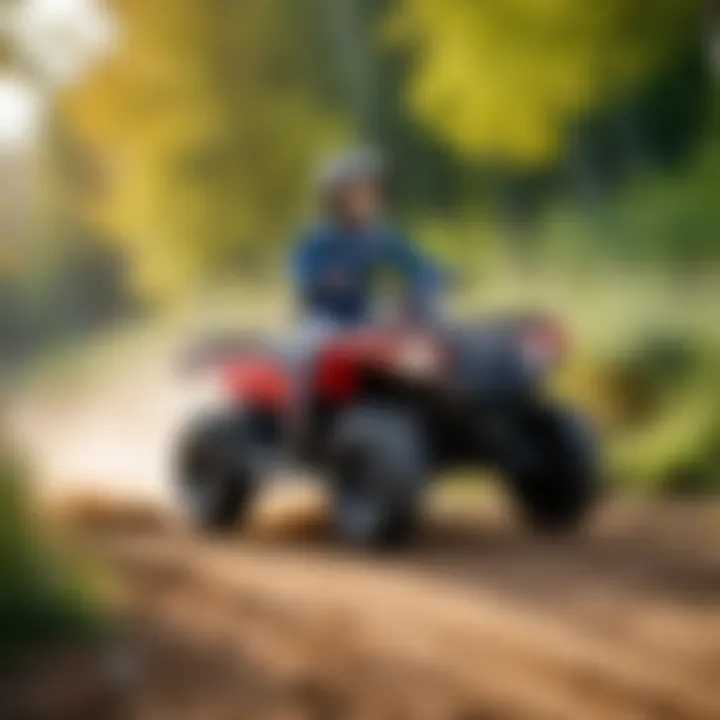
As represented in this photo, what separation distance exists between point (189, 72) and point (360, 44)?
0.13 m

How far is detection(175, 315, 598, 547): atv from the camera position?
111 centimetres

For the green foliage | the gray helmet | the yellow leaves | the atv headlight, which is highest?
the yellow leaves

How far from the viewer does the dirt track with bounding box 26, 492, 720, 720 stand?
1066mm

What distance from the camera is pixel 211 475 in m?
1.10

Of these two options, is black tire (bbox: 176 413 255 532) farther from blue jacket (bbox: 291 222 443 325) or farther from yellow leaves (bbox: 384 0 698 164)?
yellow leaves (bbox: 384 0 698 164)

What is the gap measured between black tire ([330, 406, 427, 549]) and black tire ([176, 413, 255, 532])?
7 cm

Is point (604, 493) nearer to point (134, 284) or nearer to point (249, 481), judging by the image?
point (249, 481)

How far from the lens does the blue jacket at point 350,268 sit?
1114 millimetres

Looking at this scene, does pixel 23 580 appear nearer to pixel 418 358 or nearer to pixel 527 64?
pixel 418 358

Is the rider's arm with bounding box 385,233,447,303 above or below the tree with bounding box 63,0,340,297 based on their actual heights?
below

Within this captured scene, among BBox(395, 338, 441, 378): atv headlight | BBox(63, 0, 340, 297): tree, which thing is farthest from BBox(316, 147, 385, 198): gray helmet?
BBox(395, 338, 441, 378): atv headlight

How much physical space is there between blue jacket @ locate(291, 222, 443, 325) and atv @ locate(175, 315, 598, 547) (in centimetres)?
2

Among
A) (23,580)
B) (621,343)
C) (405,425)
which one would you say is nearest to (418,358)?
(405,425)

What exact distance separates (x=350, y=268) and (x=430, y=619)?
0.87 feet
